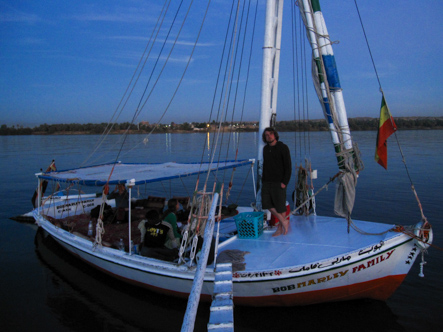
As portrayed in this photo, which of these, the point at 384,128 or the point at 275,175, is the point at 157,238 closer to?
the point at 275,175

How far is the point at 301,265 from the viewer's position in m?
5.58

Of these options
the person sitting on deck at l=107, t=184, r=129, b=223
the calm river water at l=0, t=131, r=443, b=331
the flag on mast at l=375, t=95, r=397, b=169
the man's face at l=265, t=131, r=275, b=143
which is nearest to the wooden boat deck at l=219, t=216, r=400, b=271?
the calm river water at l=0, t=131, r=443, b=331

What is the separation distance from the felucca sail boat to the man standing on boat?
15.6 inches

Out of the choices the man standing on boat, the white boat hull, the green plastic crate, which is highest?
the man standing on boat

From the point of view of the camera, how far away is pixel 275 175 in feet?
22.9

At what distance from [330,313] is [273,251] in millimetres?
1734

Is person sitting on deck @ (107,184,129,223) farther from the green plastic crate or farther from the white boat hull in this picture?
the green plastic crate

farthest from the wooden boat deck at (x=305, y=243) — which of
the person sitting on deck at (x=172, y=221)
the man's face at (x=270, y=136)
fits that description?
the man's face at (x=270, y=136)

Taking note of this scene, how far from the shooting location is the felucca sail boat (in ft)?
18.6

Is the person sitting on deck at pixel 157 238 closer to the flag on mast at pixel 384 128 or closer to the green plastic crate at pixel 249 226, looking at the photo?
the green plastic crate at pixel 249 226

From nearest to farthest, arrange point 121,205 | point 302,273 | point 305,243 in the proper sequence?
Answer: point 302,273, point 305,243, point 121,205

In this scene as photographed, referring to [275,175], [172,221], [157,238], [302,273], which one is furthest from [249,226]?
[157,238]

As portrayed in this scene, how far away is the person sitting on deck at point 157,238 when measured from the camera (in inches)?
268

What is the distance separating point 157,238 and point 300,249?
282 centimetres
